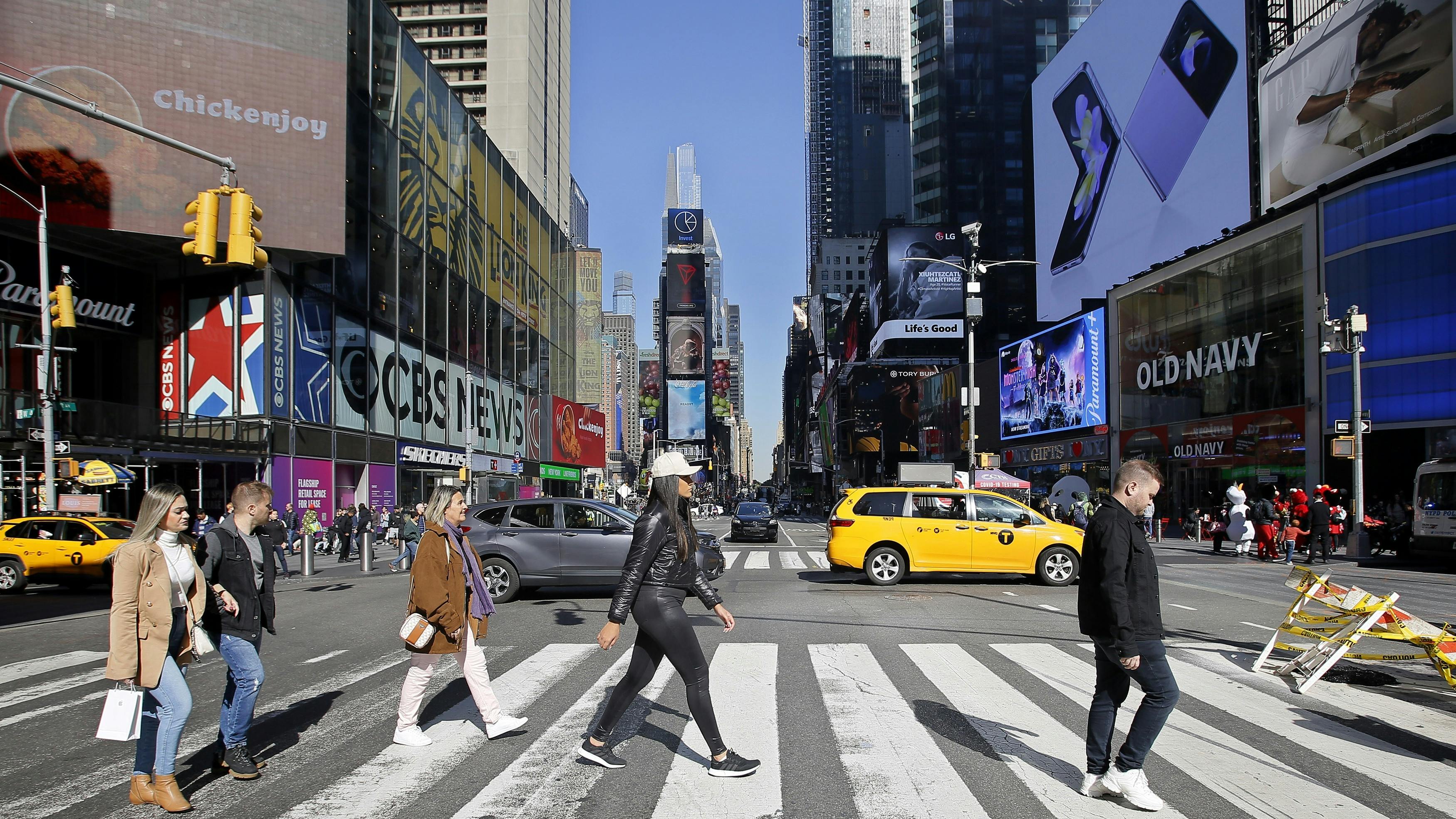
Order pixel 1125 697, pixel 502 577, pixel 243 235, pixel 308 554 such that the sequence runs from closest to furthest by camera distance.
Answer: pixel 1125 697 < pixel 243 235 < pixel 502 577 < pixel 308 554

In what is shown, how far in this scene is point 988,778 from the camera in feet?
18.0

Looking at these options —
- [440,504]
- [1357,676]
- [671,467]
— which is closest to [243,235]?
[440,504]

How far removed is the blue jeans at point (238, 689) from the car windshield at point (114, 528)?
15005 millimetres

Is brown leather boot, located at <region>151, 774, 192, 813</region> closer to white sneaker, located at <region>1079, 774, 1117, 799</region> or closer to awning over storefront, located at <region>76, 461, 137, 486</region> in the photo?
white sneaker, located at <region>1079, 774, 1117, 799</region>

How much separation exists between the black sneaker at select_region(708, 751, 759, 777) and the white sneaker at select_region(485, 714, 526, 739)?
5.66 feet

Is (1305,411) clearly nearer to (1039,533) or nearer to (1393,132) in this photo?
(1393,132)

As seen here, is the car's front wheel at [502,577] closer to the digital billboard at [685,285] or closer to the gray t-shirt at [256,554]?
the gray t-shirt at [256,554]

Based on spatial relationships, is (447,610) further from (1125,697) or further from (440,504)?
(1125,697)

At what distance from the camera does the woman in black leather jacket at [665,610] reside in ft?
17.9

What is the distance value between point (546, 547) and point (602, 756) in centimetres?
866

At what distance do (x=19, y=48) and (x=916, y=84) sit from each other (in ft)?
334

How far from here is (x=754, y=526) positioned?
→ 34.6 metres

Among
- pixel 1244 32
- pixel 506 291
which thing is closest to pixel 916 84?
pixel 1244 32

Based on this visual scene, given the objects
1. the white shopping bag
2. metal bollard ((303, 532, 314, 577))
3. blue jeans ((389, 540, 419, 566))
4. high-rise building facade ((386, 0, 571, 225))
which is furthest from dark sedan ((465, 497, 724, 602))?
high-rise building facade ((386, 0, 571, 225))
